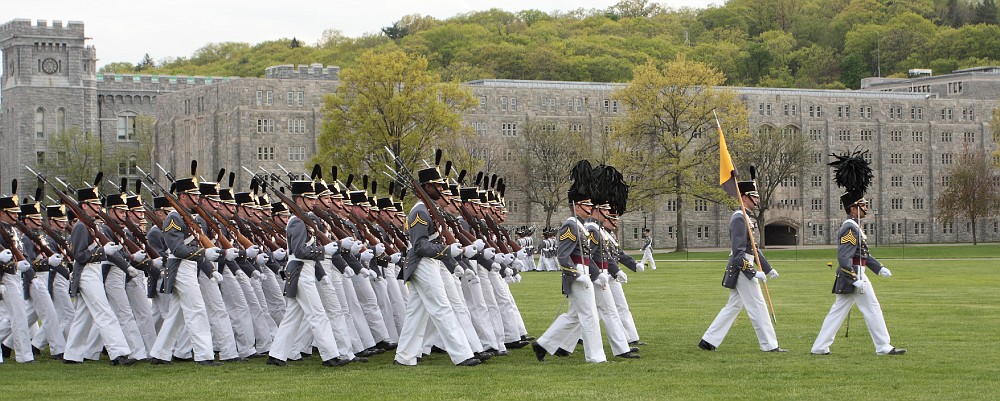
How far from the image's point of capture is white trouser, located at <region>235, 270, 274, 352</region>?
60.8ft

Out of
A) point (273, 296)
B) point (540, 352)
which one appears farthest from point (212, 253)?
point (540, 352)

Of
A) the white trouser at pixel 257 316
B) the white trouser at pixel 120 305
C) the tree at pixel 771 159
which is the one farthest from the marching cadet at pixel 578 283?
the tree at pixel 771 159

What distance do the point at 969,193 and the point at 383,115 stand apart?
44.3 m

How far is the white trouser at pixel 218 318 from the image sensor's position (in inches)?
696

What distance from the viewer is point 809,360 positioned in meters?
16.9

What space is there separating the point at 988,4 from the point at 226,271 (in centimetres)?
18371

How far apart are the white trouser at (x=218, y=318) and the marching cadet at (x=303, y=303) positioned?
2.43 feet

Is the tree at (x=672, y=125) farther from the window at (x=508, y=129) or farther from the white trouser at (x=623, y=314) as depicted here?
the white trouser at (x=623, y=314)

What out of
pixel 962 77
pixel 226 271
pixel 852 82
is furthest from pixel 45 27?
pixel 226 271

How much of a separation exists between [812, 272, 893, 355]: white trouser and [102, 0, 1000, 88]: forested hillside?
122 meters

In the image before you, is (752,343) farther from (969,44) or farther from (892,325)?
(969,44)

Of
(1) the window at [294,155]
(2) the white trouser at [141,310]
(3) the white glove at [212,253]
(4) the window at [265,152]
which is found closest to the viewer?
→ (3) the white glove at [212,253]

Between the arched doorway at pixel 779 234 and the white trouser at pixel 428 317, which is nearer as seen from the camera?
the white trouser at pixel 428 317

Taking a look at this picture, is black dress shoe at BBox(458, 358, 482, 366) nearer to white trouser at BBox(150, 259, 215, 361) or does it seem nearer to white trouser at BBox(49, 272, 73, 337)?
white trouser at BBox(150, 259, 215, 361)
